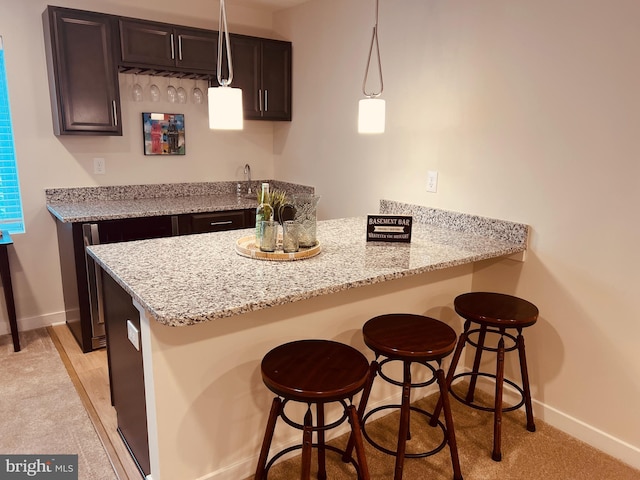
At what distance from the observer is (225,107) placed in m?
1.88

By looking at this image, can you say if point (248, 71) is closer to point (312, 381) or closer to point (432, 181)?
point (432, 181)

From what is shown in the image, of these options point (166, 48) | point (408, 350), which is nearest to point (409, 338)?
point (408, 350)

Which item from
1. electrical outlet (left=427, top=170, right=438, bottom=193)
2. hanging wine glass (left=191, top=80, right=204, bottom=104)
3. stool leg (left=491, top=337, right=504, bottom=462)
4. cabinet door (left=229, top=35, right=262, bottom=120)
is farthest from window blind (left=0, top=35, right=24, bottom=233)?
stool leg (left=491, top=337, right=504, bottom=462)

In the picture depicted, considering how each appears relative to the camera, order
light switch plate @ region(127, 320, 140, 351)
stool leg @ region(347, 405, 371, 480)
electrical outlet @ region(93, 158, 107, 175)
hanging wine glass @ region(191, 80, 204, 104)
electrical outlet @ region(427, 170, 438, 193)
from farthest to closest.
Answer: hanging wine glass @ region(191, 80, 204, 104) < electrical outlet @ region(93, 158, 107, 175) < electrical outlet @ region(427, 170, 438, 193) < light switch plate @ region(127, 320, 140, 351) < stool leg @ region(347, 405, 371, 480)

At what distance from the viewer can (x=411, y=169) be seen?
2.95 metres

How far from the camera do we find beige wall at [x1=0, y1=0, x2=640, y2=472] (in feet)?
6.73

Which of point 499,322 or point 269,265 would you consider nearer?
point 269,265

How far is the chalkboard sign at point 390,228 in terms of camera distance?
2361 millimetres

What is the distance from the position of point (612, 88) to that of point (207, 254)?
188 cm

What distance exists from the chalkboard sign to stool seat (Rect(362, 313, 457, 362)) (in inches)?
18.7

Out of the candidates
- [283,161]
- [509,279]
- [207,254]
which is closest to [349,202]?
[283,161]

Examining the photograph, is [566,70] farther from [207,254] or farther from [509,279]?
[207,254]

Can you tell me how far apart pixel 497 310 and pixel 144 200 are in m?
2.73

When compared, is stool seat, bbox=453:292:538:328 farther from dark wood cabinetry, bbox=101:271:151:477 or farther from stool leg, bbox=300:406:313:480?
dark wood cabinetry, bbox=101:271:151:477
